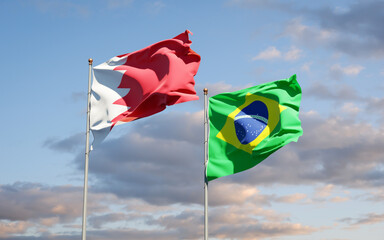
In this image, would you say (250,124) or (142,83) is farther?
(250,124)

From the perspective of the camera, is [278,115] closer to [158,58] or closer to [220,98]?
[220,98]

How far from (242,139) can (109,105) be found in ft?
26.1

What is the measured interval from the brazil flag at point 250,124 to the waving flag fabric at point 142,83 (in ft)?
8.96

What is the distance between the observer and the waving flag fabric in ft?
102

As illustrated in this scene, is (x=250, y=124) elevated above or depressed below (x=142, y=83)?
below

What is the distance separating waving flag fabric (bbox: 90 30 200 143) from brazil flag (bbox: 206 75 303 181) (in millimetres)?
2732

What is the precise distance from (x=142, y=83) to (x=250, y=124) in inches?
268

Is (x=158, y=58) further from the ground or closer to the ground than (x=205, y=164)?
further from the ground

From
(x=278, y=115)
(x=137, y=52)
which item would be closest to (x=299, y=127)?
(x=278, y=115)

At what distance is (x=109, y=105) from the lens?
3138 centimetres

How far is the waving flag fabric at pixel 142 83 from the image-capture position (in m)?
31.1

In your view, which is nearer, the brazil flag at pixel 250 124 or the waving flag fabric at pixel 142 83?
the waving flag fabric at pixel 142 83

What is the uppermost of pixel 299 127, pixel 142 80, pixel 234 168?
pixel 142 80

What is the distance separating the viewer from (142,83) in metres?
32.1
